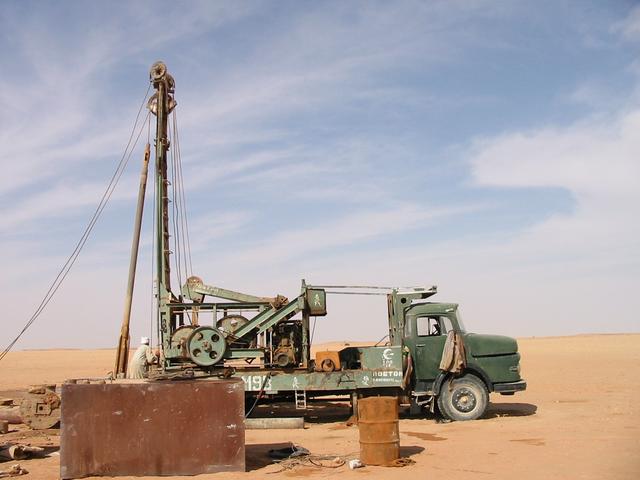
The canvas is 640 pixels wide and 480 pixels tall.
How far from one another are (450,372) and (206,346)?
16.6 feet

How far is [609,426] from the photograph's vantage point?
11.8m

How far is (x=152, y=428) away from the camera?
29.0 ft

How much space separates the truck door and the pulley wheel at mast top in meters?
4.10

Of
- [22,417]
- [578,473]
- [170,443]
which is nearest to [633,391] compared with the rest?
[578,473]

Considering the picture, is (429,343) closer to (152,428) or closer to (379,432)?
(379,432)

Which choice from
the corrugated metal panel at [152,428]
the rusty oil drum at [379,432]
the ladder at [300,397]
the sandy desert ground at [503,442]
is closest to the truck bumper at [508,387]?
the sandy desert ground at [503,442]

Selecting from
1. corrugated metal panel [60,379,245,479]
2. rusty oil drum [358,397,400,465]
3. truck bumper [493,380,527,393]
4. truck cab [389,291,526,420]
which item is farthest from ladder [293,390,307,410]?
corrugated metal panel [60,379,245,479]

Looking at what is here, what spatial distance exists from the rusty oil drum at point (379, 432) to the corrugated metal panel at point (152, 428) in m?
1.75

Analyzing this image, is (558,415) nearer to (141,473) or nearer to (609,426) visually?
(609,426)

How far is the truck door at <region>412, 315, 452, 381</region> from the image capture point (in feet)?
44.4

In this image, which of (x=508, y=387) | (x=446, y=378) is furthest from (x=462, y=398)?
(x=508, y=387)

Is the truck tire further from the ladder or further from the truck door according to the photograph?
the ladder

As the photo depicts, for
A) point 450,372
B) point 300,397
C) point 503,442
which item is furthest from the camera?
point 300,397

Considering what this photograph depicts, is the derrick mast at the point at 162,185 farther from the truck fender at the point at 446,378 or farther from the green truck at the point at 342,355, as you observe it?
the truck fender at the point at 446,378
